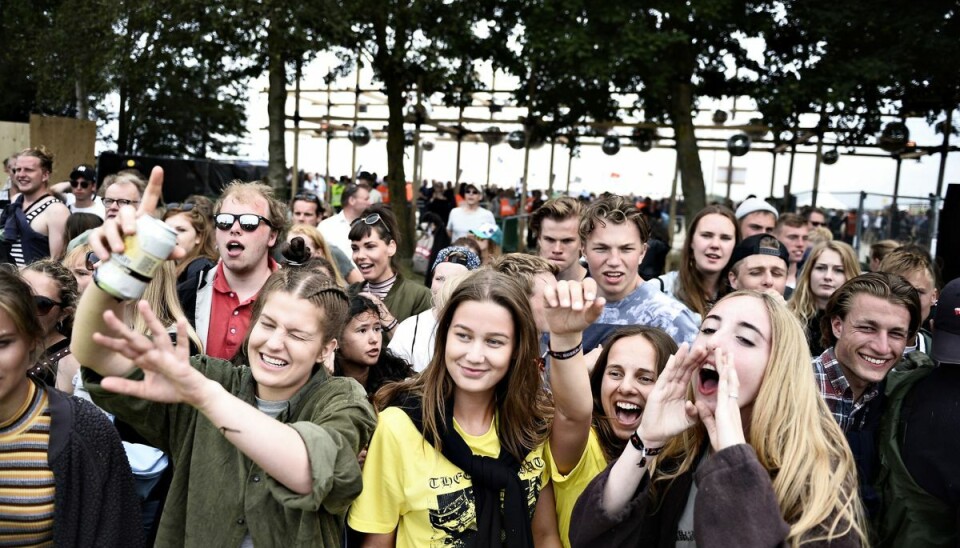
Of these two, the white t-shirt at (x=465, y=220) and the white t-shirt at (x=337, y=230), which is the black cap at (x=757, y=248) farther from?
the white t-shirt at (x=465, y=220)

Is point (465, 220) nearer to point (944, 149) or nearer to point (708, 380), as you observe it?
point (708, 380)

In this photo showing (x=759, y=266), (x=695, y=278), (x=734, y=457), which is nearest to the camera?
(x=734, y=457)

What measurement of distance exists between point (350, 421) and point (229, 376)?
21.9 inches

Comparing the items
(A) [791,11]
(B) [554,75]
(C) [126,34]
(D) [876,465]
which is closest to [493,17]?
(B) [554,75]

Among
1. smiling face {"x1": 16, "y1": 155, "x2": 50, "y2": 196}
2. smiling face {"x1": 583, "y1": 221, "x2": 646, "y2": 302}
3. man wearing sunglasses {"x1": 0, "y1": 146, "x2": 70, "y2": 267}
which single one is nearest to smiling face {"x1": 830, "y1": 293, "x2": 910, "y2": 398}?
smiling face {"x1": 583, "y1": 221, "x2": 646, "y2": 302}

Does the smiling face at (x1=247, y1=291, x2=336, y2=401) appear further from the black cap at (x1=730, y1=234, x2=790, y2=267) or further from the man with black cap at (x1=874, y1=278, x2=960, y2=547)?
the black cap at (x1=730, y1=234, x2=790, y2=267)

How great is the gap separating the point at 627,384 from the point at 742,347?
0.79 m

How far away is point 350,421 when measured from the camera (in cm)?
251

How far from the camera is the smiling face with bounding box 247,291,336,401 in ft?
8.67

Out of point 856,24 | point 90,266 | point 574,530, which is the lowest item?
point 574,530

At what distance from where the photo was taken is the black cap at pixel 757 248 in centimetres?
497

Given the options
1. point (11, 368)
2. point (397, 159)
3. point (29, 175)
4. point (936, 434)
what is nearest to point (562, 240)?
point (936, 434)

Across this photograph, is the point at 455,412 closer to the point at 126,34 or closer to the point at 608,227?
the point at 608,227

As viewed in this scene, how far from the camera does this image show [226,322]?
4.07 meters
